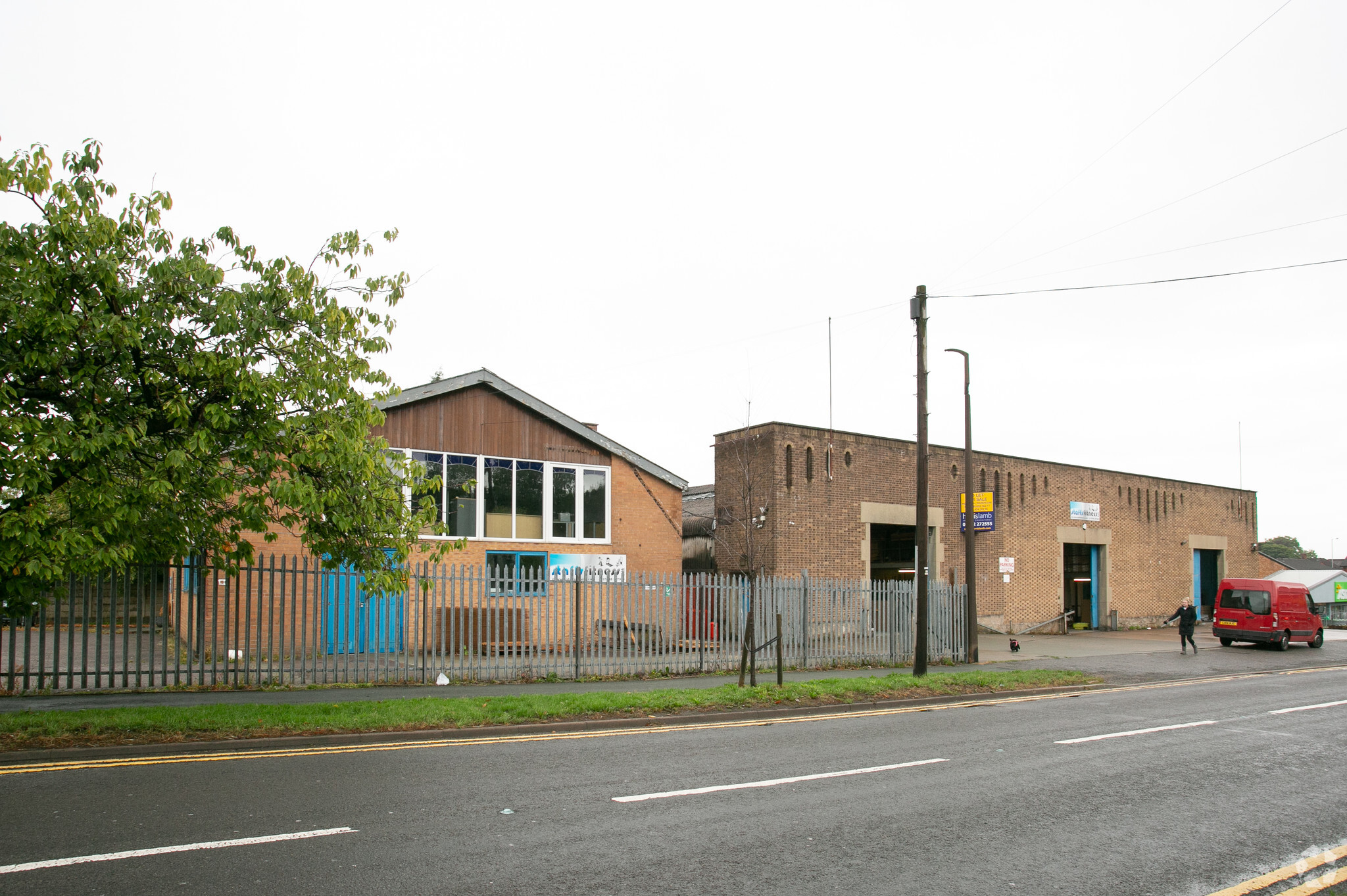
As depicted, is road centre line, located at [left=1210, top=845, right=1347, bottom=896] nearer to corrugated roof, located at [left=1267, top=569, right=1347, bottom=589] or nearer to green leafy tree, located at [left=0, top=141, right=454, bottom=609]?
green leafy tree, located at [left=0, top=141, right=454, bottom=609]

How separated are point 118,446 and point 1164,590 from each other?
41.8 metres

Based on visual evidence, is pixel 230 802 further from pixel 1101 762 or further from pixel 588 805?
pixel 1101 762

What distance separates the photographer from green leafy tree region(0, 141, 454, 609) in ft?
29.9

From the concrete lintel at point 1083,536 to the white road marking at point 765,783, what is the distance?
2931 centimetres

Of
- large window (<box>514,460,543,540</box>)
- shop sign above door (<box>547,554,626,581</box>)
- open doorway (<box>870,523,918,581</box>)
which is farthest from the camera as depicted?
open doorway (<box>870,523,918,581</box>)

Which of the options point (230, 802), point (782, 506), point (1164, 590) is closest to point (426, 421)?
A: point (782, 506)

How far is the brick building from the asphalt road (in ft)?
34.0

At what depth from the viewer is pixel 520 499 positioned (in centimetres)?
2322

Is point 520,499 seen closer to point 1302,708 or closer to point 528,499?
point 528,499

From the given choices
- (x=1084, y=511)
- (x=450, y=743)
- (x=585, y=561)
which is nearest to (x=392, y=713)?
(x=450, y=743)

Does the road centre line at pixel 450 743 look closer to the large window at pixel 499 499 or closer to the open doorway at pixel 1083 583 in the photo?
the large window at pixel 499 499

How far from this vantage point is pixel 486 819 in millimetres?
6828

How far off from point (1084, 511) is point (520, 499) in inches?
975

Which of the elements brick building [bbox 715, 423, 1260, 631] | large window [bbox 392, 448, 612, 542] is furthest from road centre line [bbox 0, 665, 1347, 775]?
large window [bbox 392, 448, 612, 542]
